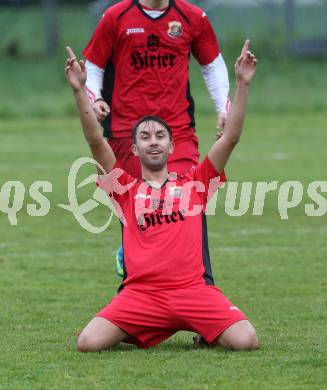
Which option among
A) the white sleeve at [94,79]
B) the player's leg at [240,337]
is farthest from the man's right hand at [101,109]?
the player's leg at [240,337]

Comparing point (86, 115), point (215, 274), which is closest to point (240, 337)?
point (86, 115)

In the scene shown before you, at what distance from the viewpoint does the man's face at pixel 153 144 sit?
680 centimetres

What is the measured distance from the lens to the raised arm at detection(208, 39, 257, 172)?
6582mm

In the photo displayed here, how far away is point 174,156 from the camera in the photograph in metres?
7.91

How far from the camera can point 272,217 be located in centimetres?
1265

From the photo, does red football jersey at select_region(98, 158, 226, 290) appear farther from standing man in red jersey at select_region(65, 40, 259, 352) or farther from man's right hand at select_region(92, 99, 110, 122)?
man's right hand at select_region(92, 99, 110, 122)

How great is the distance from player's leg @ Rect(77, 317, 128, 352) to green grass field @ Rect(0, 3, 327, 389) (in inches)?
3.0

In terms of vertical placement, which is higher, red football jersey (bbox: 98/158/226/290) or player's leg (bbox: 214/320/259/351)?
red football jersey (bbox: 98/158/226/290)

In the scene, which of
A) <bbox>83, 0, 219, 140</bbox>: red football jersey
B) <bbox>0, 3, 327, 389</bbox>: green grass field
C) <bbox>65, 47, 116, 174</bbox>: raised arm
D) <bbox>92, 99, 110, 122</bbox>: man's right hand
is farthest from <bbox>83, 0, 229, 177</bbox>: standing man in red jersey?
<bbox>0, 3, 327, 389</bbox>: green grass field

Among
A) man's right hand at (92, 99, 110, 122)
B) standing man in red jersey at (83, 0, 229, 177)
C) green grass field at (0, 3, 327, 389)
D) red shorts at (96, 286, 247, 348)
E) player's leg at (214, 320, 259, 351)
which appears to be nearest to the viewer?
green grass field at (0, 3, 327, 389)

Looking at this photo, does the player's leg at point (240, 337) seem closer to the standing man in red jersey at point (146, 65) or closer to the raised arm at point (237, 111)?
the raised arm at point (237, 111)

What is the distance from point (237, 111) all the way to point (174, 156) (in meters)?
1.22

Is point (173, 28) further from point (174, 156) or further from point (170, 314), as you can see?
point (170, 314)

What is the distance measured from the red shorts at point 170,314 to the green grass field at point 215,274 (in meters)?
0.12
